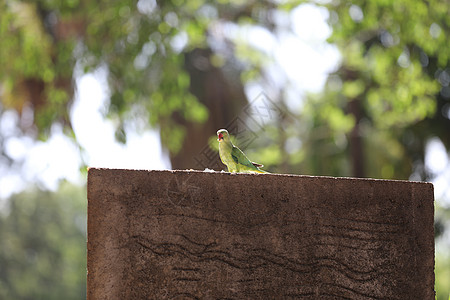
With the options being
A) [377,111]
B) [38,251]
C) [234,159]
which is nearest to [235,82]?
[377,111]

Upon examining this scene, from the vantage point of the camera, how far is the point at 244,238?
251 cm

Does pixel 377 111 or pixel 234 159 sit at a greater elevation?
pixel 377 111

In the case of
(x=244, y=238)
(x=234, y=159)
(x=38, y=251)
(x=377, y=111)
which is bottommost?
(x=244, y=238)

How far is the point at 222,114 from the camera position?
1245 centimetres

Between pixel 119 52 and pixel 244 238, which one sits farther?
pixel 119 52

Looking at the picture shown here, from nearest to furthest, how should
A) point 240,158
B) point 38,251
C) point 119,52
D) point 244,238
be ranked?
point 244,238 → point 240,158 → point 119,52 → point 38,251

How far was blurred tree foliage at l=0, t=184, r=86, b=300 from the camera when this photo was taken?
78.4 feet

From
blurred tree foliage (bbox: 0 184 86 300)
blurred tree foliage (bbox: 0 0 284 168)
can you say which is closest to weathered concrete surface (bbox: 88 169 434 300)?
blurred tree foliage (bbox: 0 0 284 168)

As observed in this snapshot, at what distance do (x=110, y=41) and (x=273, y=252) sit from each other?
6.10 m

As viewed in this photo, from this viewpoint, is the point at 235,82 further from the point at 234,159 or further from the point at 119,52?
the point at 234,159

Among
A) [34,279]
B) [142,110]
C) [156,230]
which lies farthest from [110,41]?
[34,279]

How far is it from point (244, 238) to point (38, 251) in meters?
24.3

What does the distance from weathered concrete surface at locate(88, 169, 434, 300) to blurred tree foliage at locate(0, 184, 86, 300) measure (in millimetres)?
23023

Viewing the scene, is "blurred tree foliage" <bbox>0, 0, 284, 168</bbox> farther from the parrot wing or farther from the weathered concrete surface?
the weathered concrete surface
